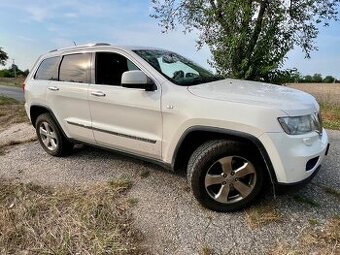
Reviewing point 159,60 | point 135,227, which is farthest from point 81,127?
point 135,227

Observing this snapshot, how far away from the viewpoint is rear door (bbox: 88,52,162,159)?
386cm

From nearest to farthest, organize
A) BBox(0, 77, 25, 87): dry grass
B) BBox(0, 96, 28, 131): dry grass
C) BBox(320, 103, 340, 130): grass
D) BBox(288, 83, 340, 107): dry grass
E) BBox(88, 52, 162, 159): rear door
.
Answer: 1. BBox(88, 52, 162, 159): rear door
2. BBox(320, 103, 340, 130): grass
3. BBox(0, 96, 28, 131): dry grass
4. BBox(288, 83, 340, 107): dry grass
5. BBox(0, 77, 25, 87): dry grass

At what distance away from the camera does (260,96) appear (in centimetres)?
338

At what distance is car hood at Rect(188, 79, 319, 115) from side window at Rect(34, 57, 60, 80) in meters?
2.42

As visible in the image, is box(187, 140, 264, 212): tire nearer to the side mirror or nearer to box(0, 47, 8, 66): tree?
the side mirror

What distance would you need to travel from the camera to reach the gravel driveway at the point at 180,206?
318 cm

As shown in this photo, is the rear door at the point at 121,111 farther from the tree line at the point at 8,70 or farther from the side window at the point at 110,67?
the tree line at the point at 8,70

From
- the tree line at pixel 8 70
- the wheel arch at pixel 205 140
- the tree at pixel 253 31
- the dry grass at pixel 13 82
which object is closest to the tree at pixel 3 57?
the tree line at pixel 8 70

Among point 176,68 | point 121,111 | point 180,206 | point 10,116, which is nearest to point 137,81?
point 121,111

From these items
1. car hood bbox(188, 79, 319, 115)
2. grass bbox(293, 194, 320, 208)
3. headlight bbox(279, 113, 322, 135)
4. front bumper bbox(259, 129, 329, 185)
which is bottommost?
grass bbox(293, 194, 320, 208)

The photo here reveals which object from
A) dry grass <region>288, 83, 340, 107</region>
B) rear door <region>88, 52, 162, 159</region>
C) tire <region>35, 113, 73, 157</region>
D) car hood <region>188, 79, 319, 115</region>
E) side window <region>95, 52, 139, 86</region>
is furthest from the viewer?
dry grass <region>288, 83, 340, 107</region>

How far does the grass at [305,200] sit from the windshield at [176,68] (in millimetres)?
1701

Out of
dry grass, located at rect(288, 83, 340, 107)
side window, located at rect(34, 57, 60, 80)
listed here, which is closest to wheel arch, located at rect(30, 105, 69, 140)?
side window, located at rect(34, 57, 60, 80)

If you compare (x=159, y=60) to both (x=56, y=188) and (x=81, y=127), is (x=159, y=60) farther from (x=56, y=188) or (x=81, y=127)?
(x=56, y=188)
